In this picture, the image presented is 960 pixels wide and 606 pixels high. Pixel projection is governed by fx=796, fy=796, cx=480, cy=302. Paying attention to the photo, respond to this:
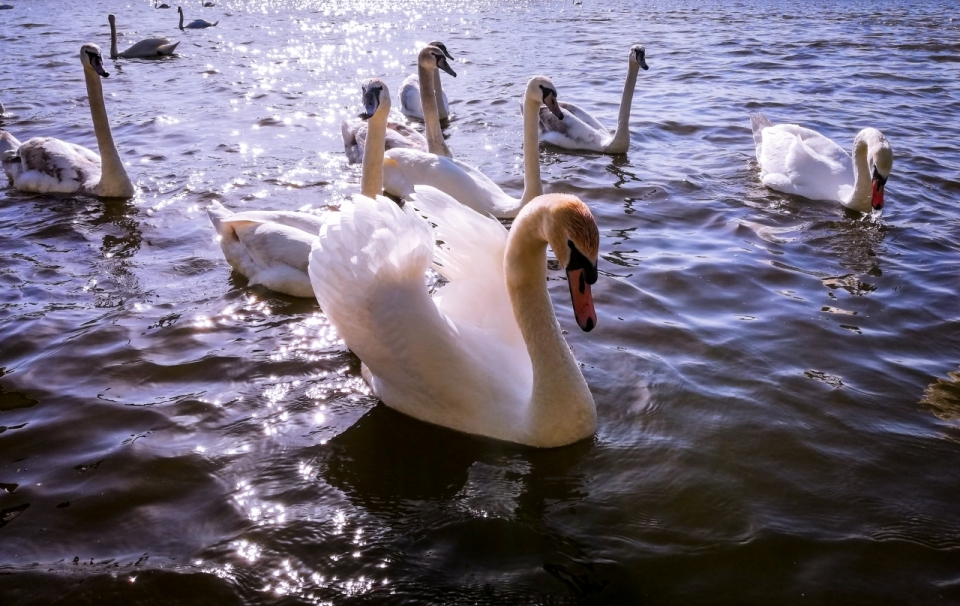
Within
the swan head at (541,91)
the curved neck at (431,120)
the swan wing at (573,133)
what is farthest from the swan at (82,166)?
the swan wing at (573,133)

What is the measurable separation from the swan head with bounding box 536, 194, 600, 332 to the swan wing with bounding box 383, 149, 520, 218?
149 inches

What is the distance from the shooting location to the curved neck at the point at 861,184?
798cm

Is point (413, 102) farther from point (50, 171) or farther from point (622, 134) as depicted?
point (50, 171)

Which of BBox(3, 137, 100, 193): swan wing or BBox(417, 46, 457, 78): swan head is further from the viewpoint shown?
BBox(417, 46, 457, 78): swan head

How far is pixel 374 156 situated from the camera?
636cm

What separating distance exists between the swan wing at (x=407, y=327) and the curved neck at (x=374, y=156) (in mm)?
1898

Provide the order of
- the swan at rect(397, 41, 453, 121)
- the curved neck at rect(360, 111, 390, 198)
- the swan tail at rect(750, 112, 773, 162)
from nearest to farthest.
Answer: the curved neck at rect(360, 111, 390, 198), the swan tail at rect(750, 112, 773, 162), the swan at rect(397, 41, 453, 121)

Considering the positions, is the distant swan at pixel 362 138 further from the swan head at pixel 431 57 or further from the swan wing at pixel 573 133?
the swan wing at pixel 573 133

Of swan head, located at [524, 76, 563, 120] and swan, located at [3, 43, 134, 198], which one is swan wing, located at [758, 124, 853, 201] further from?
swan, located at [3, 43, 134, 198]

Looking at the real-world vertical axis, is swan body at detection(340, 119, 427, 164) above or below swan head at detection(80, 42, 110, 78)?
below

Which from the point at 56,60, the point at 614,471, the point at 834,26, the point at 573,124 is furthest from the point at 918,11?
the point at 614,471

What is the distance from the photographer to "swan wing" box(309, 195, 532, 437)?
4172 millimetres

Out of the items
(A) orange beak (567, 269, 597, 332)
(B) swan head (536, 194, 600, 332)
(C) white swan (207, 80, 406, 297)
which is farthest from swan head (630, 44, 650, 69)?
(A) orange beak (567, 269, 597, 332)

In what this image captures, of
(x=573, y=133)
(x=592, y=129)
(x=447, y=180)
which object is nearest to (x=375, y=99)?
(x=447, y=180)
